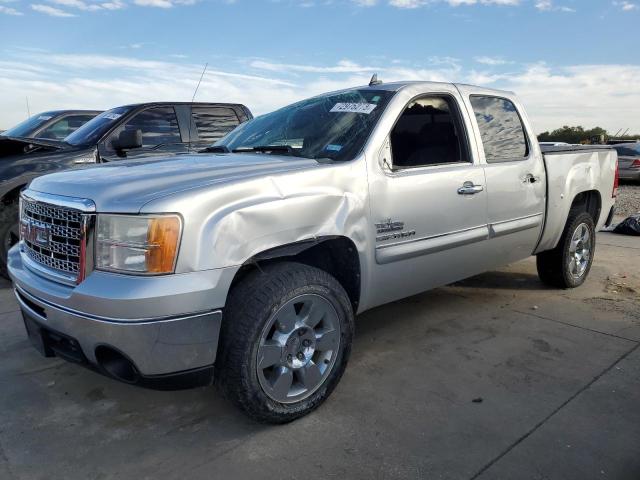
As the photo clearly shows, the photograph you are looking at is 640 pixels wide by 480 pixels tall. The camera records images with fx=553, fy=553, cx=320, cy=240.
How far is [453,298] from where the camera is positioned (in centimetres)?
507

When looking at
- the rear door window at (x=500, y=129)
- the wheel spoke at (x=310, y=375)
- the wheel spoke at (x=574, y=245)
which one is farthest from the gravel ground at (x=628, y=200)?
the wheel spoke at (x=310, y=375)

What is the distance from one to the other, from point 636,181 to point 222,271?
705 inches

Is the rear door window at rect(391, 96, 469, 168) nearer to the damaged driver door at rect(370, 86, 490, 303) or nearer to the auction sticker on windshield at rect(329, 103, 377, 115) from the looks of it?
the damaged driver door at rect(370, 86, 490, 303)

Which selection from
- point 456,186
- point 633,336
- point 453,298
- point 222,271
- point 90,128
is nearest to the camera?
point 222,271

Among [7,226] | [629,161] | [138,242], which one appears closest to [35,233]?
[138,242]

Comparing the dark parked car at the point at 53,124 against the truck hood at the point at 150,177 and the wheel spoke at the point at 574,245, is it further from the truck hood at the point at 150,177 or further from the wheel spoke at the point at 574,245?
the wheel spoke at the point at 574,245

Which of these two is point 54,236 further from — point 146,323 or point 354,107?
point 354,107

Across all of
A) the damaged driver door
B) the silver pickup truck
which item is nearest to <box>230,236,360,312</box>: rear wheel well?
the silver pickup truck

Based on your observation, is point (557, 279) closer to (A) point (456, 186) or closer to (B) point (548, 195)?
(B) point (548, 195)

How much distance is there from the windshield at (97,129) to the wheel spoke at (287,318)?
4444 mm

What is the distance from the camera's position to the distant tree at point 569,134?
1670 inches

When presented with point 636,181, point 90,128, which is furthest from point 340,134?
point 636,181

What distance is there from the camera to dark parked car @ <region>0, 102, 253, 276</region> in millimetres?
5488

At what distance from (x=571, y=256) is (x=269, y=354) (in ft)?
12.0
